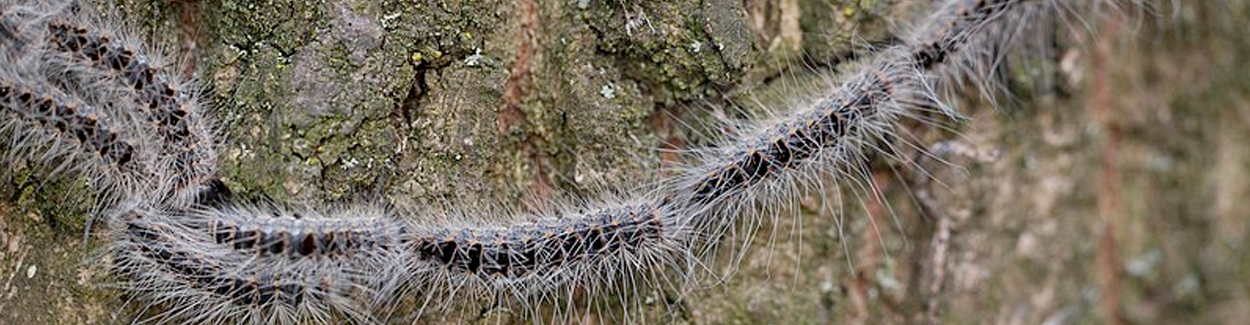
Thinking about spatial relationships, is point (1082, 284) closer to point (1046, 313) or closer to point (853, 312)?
point (1046, 313)

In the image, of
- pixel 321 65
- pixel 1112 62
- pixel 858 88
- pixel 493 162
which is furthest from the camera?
pixel 1112 62

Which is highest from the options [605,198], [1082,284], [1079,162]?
[605,198]

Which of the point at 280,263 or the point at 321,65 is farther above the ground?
the point at 321,65

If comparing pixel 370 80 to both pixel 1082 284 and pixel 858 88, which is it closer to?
pixel 858 88

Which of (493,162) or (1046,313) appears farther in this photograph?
(1046,313)

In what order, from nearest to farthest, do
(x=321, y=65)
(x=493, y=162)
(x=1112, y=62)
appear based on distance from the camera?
(x=321, y=65), (x=493, y=162), (x=1112, y=62)

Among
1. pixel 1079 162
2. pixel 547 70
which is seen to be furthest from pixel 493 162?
pixel 1079 162
